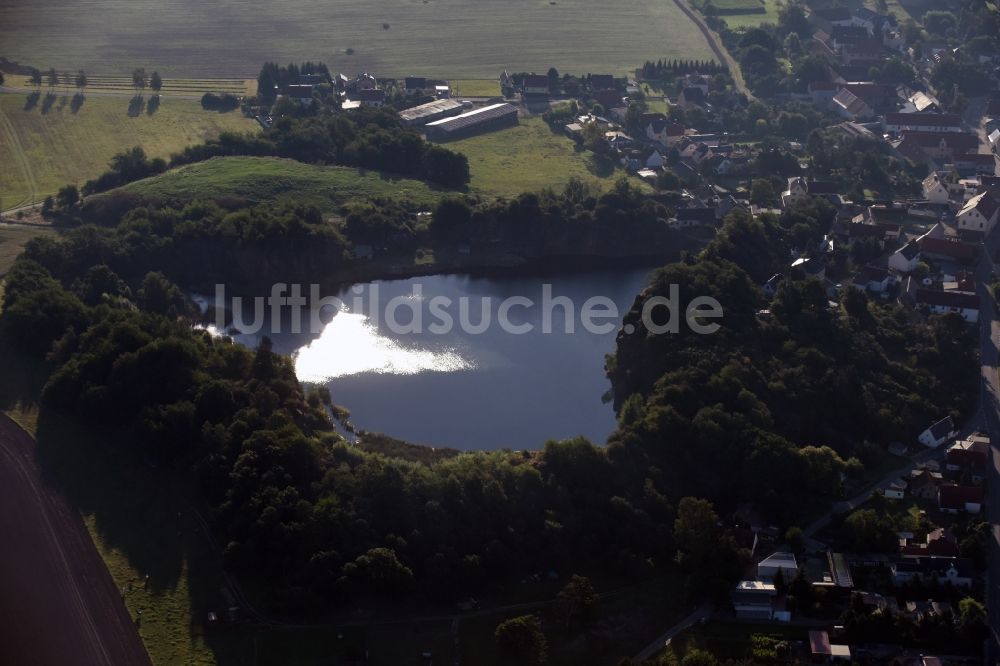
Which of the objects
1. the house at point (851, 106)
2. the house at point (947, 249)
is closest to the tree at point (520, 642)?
the house at point (947, 249)

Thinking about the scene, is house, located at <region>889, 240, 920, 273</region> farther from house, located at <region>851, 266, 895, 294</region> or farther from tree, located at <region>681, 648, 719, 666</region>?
tree, located at <region>681, 648, 719, 666</region>

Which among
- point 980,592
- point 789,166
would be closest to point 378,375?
point 980,592

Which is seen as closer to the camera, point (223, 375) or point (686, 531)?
point (686, 531)

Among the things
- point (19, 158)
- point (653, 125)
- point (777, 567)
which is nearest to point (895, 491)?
point (777, 567)

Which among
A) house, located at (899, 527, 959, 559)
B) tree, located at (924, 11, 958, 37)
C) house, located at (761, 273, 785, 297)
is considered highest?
tree, located at (924, 11, 958, 37)

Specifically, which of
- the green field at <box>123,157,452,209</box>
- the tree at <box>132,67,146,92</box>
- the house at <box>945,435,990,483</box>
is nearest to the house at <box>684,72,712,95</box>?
the green field at <box>123,157,452,209</box>

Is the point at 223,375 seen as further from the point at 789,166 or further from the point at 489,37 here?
the point at 489,37

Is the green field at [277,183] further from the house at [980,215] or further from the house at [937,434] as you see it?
the house at [937,434]

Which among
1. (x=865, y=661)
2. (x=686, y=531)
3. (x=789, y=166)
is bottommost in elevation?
(x=865, y=661)
